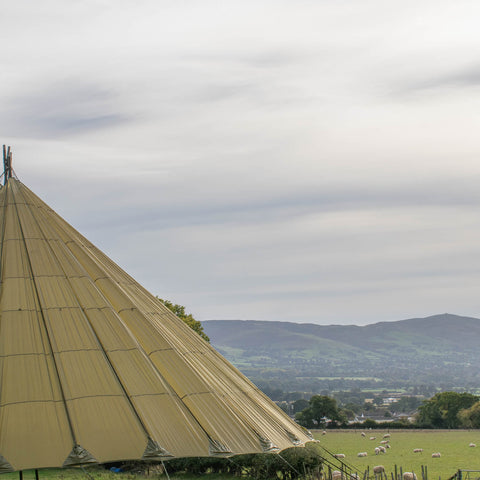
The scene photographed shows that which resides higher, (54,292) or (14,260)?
(14,260)

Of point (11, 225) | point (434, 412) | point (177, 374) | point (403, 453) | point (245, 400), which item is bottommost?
point (434, 412)

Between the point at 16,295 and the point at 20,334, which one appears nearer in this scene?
the point at 20,334

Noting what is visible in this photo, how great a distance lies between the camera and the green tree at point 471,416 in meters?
83.4

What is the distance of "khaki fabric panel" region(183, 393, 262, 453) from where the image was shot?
15.6m

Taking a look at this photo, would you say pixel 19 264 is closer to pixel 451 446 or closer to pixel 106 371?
pixel 106 371

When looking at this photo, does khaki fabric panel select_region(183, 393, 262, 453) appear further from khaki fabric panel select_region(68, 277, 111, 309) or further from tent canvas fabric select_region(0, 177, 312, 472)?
khaki fabric panel select_region(68, 277, 111, 309)

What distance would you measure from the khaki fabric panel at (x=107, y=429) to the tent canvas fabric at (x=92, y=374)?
2cm

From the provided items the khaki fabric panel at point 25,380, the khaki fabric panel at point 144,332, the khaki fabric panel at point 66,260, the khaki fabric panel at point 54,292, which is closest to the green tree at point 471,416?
the khaki fabric panel at point 144,332

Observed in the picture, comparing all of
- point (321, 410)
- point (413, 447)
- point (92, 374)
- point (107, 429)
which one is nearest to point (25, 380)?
point (92, 374)

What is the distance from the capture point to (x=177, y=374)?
1678 centimetres

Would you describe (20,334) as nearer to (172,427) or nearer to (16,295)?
(16,295)

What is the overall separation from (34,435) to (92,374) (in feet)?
6.02

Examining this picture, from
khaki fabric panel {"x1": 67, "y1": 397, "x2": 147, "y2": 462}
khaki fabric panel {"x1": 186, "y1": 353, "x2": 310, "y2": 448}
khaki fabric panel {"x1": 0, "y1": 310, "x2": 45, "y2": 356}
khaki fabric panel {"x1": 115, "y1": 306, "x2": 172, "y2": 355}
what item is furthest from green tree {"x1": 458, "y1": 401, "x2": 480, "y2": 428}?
khaki fabric panel {"x1": 0, "y1": 310, "x2": 45, "y2": 356}

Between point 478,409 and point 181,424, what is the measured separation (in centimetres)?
7704
